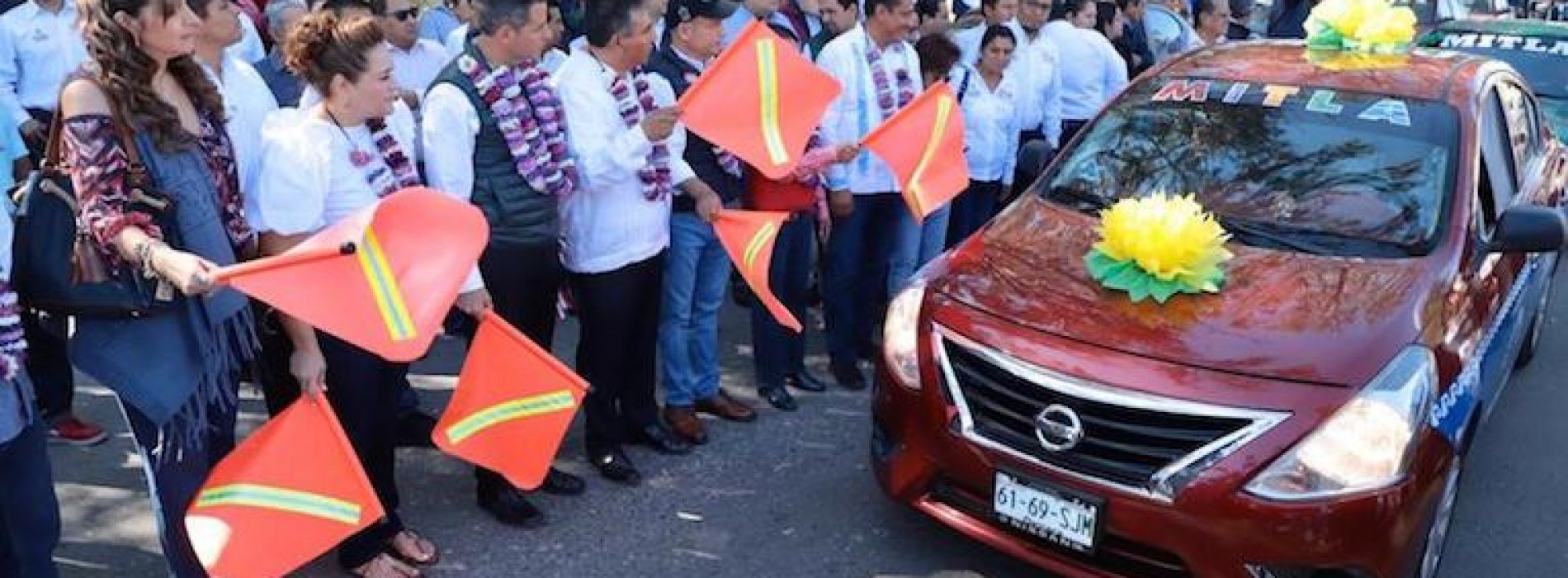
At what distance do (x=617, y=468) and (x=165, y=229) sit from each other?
1980 mm

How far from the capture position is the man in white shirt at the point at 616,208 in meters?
3.87

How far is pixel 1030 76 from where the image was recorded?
6098mm

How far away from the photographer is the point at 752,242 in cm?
431

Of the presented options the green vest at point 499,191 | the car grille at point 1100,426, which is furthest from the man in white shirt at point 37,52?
the car grille at point 1100,426

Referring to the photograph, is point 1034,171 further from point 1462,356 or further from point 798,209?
point 1462,356

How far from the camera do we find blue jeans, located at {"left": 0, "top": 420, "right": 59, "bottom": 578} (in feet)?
8.75

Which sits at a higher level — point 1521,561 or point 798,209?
point 798,209

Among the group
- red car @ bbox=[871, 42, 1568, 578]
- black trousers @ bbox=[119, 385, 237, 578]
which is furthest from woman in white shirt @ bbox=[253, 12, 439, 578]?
red car @ bbox=[871, 42, 1568, 578]

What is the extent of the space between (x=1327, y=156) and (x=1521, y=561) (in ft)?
4.78

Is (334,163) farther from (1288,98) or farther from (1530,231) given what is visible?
(1530,231)

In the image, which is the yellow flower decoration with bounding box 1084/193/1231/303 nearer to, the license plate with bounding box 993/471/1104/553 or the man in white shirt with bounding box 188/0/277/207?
the license plate with bounding box 993/471/1104/553

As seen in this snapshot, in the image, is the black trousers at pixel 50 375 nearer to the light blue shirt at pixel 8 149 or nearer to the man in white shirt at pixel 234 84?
the light blue shirt at pixel 8 149

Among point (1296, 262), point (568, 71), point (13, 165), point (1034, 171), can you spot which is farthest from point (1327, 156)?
point (13, 165)

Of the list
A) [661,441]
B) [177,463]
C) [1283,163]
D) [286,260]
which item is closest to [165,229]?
[286,260]
